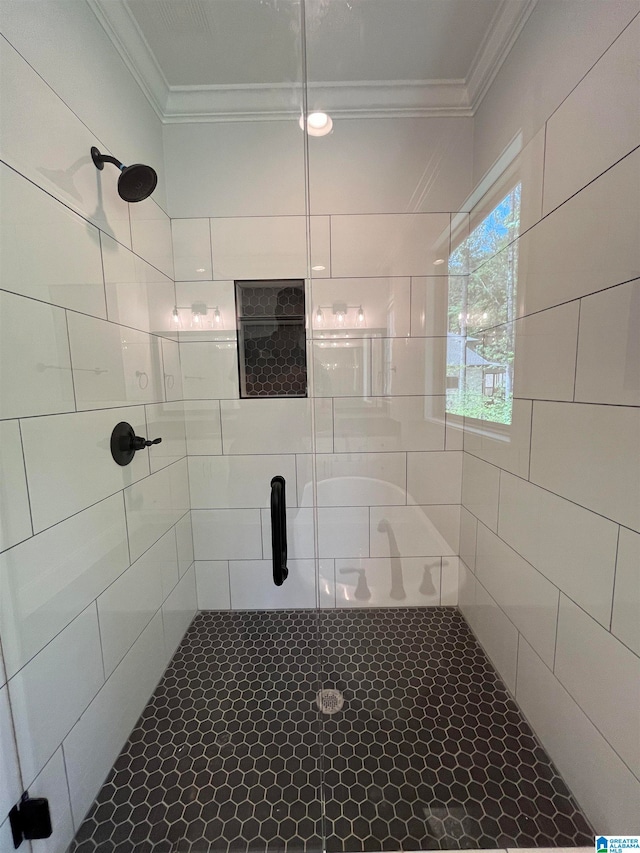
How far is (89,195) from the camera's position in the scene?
902 mm

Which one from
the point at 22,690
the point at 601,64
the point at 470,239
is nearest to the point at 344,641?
the point at 22,690

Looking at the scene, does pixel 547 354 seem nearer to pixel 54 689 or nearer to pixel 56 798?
pixel 54 689

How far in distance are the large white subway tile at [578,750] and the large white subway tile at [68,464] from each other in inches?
53.0

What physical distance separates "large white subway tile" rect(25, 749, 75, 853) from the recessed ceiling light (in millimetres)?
2121

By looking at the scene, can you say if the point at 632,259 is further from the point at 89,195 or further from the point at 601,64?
the point at 89,195

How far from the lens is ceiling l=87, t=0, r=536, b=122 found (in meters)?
1.03

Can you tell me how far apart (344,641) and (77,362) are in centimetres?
141

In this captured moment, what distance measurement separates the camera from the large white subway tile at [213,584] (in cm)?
157

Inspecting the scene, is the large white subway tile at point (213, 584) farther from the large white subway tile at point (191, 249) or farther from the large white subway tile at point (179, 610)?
the large white subway tile at point (191, 249)

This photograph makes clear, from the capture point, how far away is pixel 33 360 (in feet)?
2.37

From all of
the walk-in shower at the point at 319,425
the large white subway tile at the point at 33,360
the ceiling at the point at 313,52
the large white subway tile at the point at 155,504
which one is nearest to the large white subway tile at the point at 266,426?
the walk-in shower at the point at 319,425

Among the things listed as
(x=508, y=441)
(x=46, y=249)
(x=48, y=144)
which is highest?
(x=48, y=144)

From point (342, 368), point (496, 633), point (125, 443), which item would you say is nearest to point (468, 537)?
point (496, 633)

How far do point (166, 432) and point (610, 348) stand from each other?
141cm
